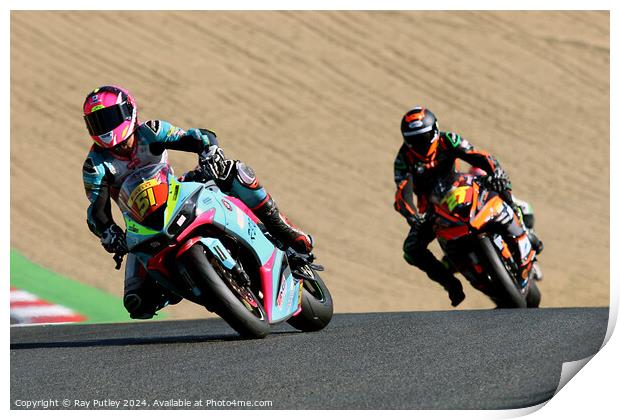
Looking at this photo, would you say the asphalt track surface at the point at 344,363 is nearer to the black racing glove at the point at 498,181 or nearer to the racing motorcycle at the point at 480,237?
the racing motorcycle at the point at 480,237

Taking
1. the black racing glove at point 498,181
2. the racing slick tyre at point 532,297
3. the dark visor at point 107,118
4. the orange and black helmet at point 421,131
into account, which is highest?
the dark visor at point 107,118

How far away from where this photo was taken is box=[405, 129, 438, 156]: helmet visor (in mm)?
11351

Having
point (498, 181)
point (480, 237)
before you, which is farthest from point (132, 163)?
point (498, 181)

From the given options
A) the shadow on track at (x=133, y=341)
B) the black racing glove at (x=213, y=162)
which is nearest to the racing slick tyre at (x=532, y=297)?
the shadow on track at (x=133, y=341)

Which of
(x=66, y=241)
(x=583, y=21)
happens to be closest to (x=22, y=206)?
Result: (x=66, y=241)

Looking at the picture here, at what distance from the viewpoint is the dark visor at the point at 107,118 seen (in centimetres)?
819

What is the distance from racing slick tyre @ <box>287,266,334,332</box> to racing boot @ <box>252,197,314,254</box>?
0.17m

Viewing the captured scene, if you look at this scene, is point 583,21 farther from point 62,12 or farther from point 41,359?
point 41,359

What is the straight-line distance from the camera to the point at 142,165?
841 cm

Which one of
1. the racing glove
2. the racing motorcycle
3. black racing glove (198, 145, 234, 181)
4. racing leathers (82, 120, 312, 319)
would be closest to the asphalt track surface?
racing leathers (82, 120, 312, 319)

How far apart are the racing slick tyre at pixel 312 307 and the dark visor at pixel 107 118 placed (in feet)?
5.83

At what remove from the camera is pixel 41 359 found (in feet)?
27.7

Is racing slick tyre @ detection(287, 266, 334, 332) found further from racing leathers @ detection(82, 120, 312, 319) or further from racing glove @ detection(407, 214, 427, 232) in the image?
racing glove @ detection(407, 214, 427, 232)

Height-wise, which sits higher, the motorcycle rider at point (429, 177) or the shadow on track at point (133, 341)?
the motorcycle rider at point (429, 177)
